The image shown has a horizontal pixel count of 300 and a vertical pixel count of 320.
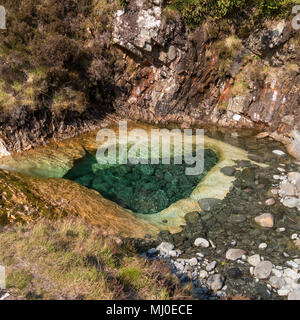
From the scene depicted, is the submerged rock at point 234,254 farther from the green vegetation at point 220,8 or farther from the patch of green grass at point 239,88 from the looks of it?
the green vegetation at point 220,8

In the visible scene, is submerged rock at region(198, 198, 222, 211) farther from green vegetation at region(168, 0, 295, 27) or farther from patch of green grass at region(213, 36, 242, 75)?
green vegetation at region(168, 0, 295, 27)

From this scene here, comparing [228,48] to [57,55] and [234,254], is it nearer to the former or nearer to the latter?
[57,55]

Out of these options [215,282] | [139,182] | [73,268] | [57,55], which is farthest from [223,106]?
[73,268]

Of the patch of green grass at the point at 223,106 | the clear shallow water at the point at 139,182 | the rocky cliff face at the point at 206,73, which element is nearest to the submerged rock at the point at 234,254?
the clear shallow water at the point at 139,182

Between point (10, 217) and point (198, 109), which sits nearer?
point (10, 217)

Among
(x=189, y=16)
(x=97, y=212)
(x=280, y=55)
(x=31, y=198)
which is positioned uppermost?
(x=189, y=16)

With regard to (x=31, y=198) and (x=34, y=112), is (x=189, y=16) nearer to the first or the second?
(x=34, y=112)

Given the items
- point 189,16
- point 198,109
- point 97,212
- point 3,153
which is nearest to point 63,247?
point 97,212
